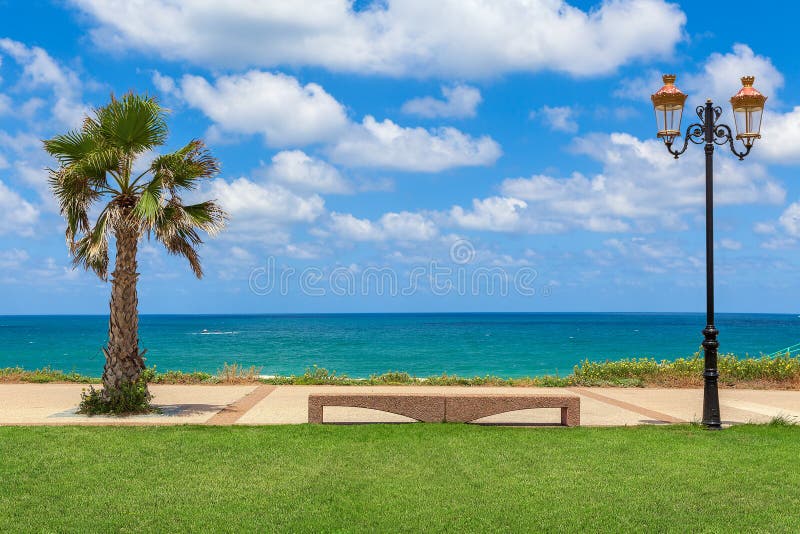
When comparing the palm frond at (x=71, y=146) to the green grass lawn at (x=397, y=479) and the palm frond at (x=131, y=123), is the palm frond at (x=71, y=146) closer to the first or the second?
the palm frond at (x=131, y=123)

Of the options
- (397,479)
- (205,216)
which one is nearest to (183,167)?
(205,216)

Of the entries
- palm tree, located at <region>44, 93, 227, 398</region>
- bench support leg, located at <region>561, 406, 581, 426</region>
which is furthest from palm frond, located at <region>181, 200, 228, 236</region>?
bench support leg, located at <region>561, 406, 581, 426</region>

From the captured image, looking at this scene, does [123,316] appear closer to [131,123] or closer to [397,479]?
[131,123]

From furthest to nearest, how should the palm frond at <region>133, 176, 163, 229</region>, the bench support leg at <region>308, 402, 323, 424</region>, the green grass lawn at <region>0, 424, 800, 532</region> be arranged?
1. the palm frond at <region>133, 176, 163, 229</region>
2. the bench support leg at <region>308, 402, 323, 424</region>
3. the green grass lawn at <region>0, 424, 800, 532</region>

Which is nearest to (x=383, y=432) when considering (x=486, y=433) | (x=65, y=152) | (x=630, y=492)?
(x=486, y=433)

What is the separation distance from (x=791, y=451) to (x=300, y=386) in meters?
10.4

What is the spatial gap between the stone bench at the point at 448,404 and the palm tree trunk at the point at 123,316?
10.2 feet

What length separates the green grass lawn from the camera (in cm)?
604

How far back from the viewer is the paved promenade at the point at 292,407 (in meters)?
11.3

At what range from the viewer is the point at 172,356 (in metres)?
47.2

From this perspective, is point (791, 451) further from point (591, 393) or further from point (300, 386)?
point (300, 386)

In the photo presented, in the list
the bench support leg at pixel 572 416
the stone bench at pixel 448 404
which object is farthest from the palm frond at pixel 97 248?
the bench support leg at pixel 572 416

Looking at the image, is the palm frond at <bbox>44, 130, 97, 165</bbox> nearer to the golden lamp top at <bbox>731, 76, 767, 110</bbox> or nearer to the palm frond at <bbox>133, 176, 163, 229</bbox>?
the palm frond at <bbox>133, 176, 163, 229</bbox>

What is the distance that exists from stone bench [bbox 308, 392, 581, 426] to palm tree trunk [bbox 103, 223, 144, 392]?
310 centimetres
